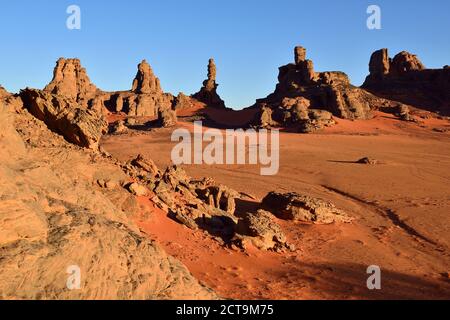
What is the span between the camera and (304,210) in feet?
40.4

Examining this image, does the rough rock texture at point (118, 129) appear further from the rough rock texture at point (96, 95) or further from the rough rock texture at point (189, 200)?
the rough rock texture at point (189, 200)

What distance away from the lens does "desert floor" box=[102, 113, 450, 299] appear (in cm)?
767

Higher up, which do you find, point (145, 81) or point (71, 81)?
point (145, 81)

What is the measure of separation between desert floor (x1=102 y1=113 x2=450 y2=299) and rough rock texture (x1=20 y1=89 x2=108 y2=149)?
2.69 meters

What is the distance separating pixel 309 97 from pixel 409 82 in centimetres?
1910

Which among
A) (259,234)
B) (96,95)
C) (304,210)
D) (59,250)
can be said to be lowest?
(259,234)

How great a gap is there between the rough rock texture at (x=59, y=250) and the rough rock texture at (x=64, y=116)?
11.9ft

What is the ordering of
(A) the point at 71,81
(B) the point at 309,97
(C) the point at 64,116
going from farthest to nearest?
(A) the point at 71,81 → (B) the point at 309,97 → (C) the point at 64,116

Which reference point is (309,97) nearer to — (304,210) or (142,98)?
(142,98)

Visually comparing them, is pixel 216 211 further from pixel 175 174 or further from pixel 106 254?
pixel 106 254

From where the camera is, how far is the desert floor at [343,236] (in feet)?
25.2

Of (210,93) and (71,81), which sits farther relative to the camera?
(210,93)

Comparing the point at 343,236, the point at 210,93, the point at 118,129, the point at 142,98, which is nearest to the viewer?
the point at 343,236

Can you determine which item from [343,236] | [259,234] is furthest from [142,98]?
[259,234]
